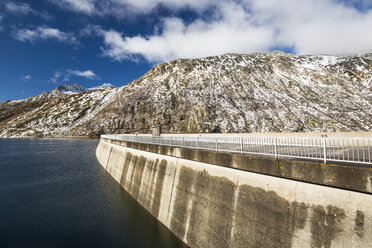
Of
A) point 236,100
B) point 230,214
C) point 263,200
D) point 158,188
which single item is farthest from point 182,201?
point 236,100

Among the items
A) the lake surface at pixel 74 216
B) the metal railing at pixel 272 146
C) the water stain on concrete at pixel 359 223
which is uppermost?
the metal railing at pixel 272 146

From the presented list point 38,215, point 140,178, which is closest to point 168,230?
point 140,178

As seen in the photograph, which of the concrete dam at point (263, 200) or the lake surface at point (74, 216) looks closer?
the concrete dam at point (263, 200)

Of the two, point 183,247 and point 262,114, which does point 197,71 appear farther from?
point 183,247

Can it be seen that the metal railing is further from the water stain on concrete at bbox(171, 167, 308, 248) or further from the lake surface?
the lake surface

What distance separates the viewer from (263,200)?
856cm

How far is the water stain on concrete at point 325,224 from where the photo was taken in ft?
20.8

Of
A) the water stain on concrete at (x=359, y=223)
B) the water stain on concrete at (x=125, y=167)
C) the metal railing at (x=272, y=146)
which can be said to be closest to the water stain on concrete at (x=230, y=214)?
the water stain on concrete at (x=359, y=223)

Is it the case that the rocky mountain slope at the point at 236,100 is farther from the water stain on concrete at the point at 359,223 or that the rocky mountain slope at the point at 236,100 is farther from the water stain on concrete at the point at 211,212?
the water stain on concrete at the point at 359,223

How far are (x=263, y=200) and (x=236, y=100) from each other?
10341 cm

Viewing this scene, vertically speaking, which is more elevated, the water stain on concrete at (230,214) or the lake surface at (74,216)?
the water stain on concrete at (230,214)

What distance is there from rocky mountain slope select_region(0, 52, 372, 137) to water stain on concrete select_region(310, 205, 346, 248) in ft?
287

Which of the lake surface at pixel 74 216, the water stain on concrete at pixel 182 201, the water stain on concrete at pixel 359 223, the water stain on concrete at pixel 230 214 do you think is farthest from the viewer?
the lake surface at pixel 74 216

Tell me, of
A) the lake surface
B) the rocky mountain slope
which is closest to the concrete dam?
the lake surface
